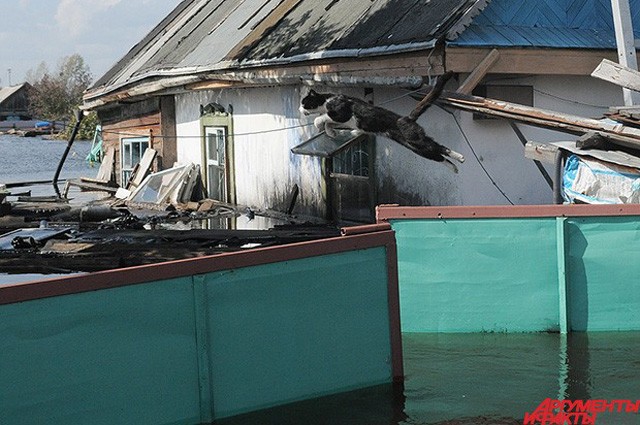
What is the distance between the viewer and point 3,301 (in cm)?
523

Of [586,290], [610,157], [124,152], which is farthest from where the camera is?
[124,152]

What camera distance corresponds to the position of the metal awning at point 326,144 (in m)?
12.7

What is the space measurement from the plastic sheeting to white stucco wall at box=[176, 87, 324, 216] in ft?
17.6

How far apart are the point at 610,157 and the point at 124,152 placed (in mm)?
16988

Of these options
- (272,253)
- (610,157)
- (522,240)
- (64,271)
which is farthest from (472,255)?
(64,271)

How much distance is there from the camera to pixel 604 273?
26.4 feet

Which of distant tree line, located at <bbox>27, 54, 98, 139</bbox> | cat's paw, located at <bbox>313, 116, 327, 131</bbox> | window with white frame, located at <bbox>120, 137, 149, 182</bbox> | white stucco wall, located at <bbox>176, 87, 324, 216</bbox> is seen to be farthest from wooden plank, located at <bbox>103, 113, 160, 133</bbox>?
distant tree line, located at <bbox>27, 54, 98, 139</bbox>

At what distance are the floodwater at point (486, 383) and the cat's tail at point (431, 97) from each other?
3.01 metres

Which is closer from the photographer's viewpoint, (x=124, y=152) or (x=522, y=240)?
(x=522, y=240)

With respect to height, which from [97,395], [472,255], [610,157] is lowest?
[97,395]

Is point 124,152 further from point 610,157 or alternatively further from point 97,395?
point 97,395

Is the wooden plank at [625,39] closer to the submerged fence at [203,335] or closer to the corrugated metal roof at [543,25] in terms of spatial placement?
the corrugated metal roof at [543,25]

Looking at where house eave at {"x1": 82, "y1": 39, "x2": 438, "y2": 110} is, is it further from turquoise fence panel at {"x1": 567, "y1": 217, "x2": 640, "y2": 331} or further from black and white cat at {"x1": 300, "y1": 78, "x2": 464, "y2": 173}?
turquoise fence panel at {"x1": 567, "y1": 217, "x2": 640, "y2": 331}

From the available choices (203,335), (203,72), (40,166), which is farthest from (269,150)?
(40,166)
